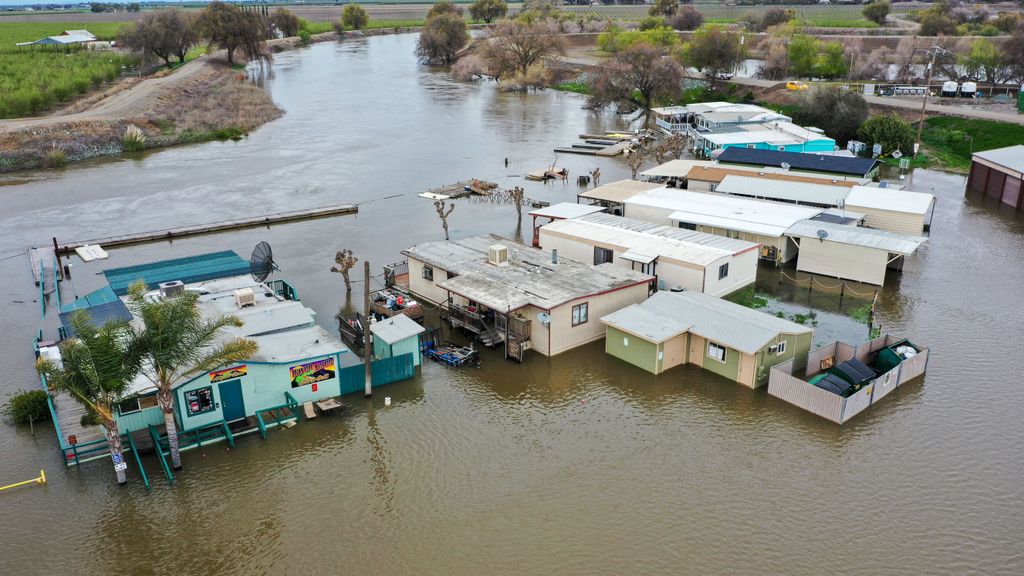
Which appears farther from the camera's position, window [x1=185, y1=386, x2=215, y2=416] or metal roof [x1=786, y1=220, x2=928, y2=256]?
metal roof [x1=786, y1=220, x2=928, y2=256]

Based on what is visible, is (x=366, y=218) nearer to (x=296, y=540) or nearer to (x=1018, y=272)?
(x=296, y=540)

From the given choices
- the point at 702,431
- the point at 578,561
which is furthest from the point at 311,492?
the point at 702,431

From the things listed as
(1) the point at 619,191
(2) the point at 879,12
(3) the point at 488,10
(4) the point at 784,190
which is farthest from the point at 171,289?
(3) the point at 488,10

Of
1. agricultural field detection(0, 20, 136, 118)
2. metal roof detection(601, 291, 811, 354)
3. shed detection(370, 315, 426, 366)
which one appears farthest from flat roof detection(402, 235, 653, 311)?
agricultural field detection(0, 20, 136, 118)

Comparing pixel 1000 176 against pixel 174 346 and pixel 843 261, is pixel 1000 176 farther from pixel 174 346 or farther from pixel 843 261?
pixel 174 346

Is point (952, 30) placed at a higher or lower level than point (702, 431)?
higher

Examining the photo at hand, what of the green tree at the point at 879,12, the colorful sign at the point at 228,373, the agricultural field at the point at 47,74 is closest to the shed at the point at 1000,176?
the colorful sign at the point at 228,373

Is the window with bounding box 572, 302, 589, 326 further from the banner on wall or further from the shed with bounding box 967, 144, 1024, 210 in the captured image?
the shed with bounding box 967, 144, 1024, 210
